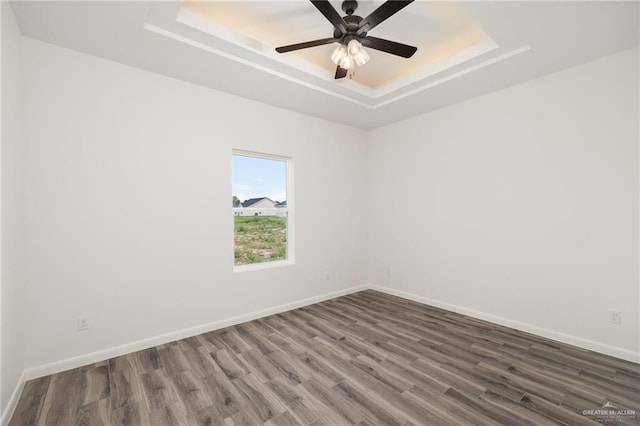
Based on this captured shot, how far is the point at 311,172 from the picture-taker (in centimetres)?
412

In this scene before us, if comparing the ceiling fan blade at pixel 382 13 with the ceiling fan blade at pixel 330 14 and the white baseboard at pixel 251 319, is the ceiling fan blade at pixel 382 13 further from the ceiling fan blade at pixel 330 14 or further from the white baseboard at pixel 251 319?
the white baseboard at pixel 251 319

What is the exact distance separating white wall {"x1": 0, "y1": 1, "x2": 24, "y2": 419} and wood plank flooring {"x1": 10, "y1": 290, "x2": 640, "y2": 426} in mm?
306

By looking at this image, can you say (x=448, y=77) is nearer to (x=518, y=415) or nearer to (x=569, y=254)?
(x=569, y=254)

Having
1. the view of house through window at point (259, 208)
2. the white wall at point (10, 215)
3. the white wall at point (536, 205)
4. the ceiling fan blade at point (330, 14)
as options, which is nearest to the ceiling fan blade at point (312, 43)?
the ceiling fan blade at point (330, 14)

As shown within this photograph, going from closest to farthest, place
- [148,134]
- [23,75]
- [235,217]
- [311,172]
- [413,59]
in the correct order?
[23,75] → [148,134] → [413,59] → [235,217] → [311,172]

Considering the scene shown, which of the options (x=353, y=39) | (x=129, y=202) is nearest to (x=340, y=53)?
(x=353, y=39)

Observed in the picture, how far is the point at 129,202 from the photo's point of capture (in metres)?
2.70

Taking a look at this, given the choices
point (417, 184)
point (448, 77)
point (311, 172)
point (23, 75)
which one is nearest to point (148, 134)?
point (23, 75)

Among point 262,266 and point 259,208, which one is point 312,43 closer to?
point 259,208

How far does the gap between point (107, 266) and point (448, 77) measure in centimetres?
385

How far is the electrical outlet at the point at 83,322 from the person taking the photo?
8.04 ft

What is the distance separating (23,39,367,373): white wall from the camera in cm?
233

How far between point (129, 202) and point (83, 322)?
1097 millimetres

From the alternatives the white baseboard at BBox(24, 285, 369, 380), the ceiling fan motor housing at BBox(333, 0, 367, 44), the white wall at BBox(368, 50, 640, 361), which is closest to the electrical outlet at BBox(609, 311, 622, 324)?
the white wall at BBox(368, 50, 640, 361)
